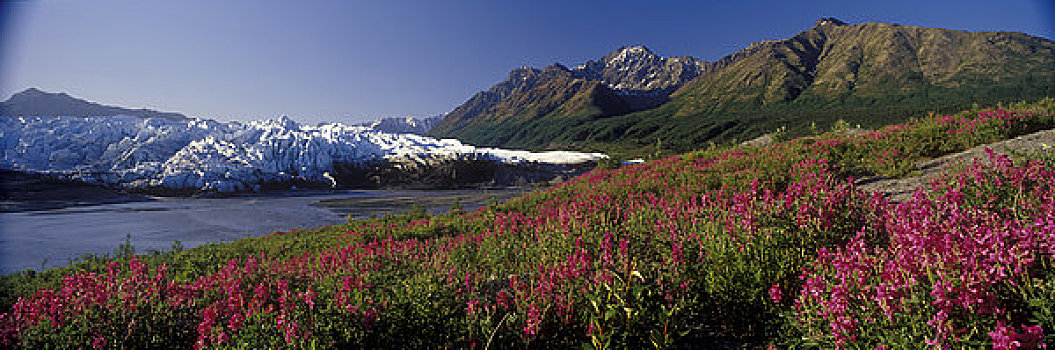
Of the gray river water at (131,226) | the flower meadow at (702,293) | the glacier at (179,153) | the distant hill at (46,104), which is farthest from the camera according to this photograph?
the distant hill at (46,104)

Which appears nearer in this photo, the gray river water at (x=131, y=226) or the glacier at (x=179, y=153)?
the gray river water at (x=131, y=226)

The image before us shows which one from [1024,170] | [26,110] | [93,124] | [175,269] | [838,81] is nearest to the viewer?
[1024,170]

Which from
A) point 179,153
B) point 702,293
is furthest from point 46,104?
point 702,293

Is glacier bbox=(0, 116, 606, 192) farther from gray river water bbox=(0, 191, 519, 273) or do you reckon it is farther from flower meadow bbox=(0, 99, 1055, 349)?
flower meadow bbox=(0, 99, 1055, 349)

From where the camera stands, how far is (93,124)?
52.6m

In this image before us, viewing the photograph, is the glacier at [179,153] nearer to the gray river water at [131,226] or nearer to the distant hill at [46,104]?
the gray river water at [131,226]

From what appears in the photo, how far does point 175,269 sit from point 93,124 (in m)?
67.8

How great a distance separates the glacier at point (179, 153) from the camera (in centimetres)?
4025

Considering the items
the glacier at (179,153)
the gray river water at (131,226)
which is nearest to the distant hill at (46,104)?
the glacier at (179,153)

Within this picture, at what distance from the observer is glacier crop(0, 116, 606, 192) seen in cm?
4025

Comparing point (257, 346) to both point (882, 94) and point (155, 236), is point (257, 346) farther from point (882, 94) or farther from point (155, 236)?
point (882, 94)

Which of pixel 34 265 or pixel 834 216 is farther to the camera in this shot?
pixel 34 265

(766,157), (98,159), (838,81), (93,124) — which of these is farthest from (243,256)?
(838,81)

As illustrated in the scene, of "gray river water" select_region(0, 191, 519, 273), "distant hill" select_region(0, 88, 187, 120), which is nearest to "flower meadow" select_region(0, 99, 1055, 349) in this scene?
"gray river water" select_region(0, 191, 519, 273)
